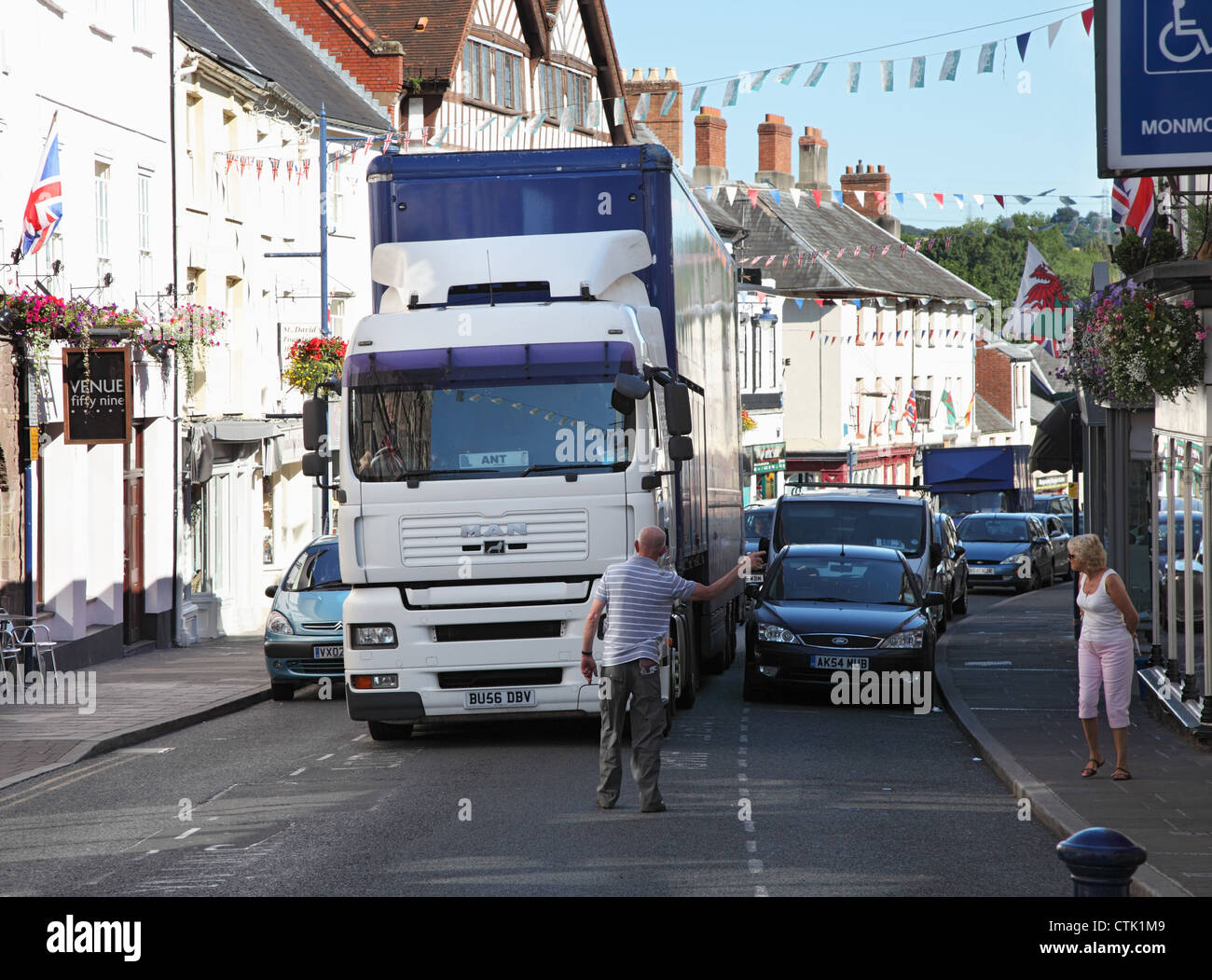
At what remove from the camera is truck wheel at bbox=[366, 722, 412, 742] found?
15.4 meters

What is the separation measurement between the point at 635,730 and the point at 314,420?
4377 mm

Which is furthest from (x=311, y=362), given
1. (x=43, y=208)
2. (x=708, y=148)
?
(x=708, y=148)

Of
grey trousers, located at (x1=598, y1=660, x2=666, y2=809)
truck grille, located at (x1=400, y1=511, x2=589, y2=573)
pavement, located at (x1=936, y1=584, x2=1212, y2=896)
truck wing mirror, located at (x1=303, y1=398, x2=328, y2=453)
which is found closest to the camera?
pavement, located at (x1=936, y1=584, x2=1212, y2=896)

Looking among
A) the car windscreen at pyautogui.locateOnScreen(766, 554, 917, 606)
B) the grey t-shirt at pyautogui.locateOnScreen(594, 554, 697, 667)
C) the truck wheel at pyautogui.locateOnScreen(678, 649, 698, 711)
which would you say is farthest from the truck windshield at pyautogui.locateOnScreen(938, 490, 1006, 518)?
the grey t-shirt at pyautogui.locateOnScreen(594, 554, 697, 667)

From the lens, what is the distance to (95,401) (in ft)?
72.5

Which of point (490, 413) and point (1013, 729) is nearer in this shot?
point (490, 413)

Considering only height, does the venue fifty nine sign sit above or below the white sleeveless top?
above

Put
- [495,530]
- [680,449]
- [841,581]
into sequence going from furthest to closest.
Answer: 1. [841,581]
2. [680,449]
3. [495,530]

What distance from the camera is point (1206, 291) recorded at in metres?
13.2

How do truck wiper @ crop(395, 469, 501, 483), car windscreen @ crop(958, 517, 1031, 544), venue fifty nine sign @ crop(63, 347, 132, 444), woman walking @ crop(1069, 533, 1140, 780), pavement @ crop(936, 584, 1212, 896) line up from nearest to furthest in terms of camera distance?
1. pavement @ crop(936, 584, 1212, 896)
2. woman walking @ crop(1069, 533, 1140, 780)
3. truck wiper @ crop(395, 469, 501, 483)
4. venue fifty nine sign @ crop(63, 347, 132, 444)
5. car windscreen @ crop(958, 517, 1031, 544)

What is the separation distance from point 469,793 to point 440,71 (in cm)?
3199

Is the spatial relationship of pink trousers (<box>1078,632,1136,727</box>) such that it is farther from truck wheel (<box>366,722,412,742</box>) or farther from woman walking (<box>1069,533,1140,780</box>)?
truck wheel (<box>366,722,412,742</box>)

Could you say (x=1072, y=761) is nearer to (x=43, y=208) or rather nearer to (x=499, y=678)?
(x=499, y=678)

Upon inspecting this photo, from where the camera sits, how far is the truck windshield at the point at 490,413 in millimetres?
13828
